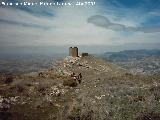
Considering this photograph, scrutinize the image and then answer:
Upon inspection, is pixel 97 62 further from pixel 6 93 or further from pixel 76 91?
pixel 6 93

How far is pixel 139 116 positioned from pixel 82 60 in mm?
44301

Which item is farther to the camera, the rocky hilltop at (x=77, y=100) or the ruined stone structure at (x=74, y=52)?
the ruined stone structure at (x=74, y=52)

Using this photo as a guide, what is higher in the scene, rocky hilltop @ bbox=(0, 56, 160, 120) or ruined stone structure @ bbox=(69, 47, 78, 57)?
ruined stone structure @ bbox=(69, 47, 78, 57)

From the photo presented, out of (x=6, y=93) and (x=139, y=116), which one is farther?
(x=6, y=93)

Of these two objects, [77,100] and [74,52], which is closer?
[77,100]

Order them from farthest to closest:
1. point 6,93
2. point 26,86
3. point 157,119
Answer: point 26,86, point 6,93, point 157,119

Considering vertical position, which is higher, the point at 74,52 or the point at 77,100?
the point at 74,52


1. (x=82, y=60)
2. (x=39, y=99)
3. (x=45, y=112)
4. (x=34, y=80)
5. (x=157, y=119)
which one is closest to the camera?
(x=157, y=119)

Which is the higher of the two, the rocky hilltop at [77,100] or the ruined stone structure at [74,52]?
the ruined stone structure at [74,52]

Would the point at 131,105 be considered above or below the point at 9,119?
above

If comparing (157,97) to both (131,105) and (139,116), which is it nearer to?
(131,105)

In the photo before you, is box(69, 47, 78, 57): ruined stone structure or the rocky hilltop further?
box(69, 47, 78, 57): ruined stone structure

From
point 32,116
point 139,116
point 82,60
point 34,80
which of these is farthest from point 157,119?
point 82,60

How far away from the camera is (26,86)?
41938 mm
